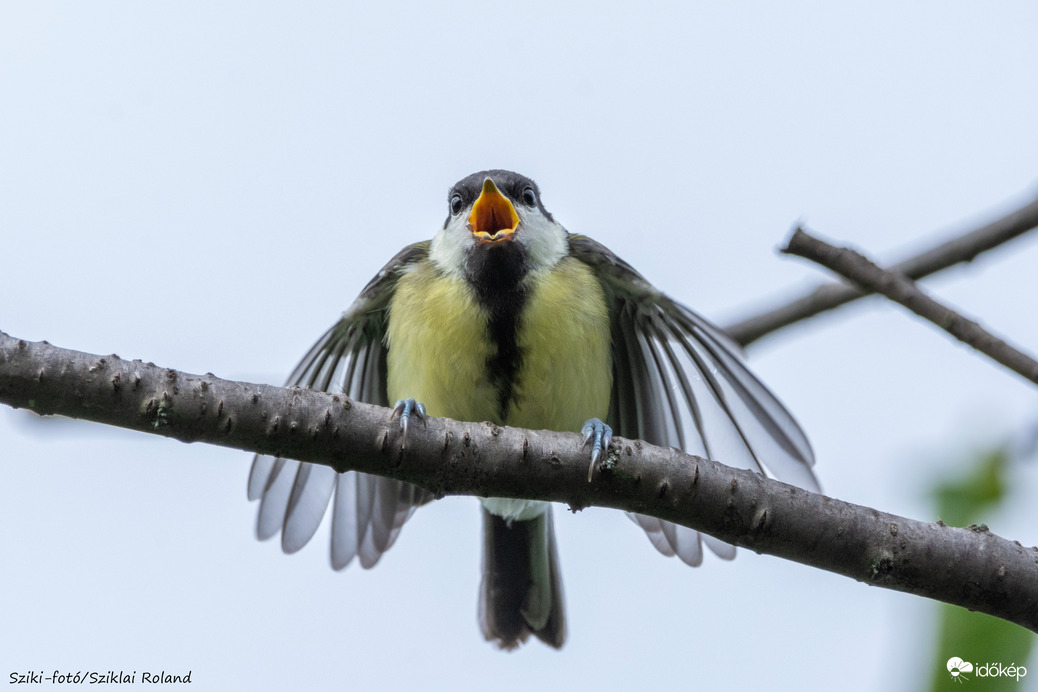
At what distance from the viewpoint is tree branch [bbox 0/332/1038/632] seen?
7.41 ft

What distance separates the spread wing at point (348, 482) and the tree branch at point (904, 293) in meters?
1.85

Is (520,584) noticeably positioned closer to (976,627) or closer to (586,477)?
(586,477)

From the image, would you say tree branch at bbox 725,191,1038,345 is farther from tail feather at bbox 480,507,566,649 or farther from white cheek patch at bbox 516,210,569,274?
tail feather at bbox 480,507,566,649

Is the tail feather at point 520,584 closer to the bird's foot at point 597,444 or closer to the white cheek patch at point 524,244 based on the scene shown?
the white cheek patch at point 524,244

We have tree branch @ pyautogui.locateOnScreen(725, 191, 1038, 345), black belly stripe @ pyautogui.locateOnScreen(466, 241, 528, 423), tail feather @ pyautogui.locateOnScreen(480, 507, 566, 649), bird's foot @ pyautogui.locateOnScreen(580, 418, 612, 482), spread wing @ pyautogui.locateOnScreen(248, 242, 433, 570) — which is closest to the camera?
bird's foot @ pyautogui.locateOnScreen(580, 418, 612, 482)

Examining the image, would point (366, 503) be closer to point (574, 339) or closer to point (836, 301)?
point (574, 339)

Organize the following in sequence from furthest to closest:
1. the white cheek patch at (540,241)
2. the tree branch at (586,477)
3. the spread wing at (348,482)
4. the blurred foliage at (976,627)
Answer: the spread wing at (348,482) → the white cheek patch at (540,241) → the tree branch at (586,477) → the blurred foliage at (976,627)

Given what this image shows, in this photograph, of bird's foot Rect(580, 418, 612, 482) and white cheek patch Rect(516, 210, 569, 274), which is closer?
bird's foot Rect(580, 418, 612, 482)

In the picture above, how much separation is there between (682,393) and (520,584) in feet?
3.59

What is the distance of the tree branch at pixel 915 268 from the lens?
3209mm

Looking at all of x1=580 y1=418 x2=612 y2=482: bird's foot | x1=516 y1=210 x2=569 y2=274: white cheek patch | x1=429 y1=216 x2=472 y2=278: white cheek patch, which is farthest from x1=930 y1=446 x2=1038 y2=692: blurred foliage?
x1=429 y1=216 x2=472 y2=278: white cheek patch

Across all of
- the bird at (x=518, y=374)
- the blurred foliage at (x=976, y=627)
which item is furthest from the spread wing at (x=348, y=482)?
the blurred foliage at (x=976, y=627)

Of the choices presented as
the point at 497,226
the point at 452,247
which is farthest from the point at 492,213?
the point at 452,247

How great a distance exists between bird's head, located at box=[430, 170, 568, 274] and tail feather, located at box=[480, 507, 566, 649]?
46.1 inches
